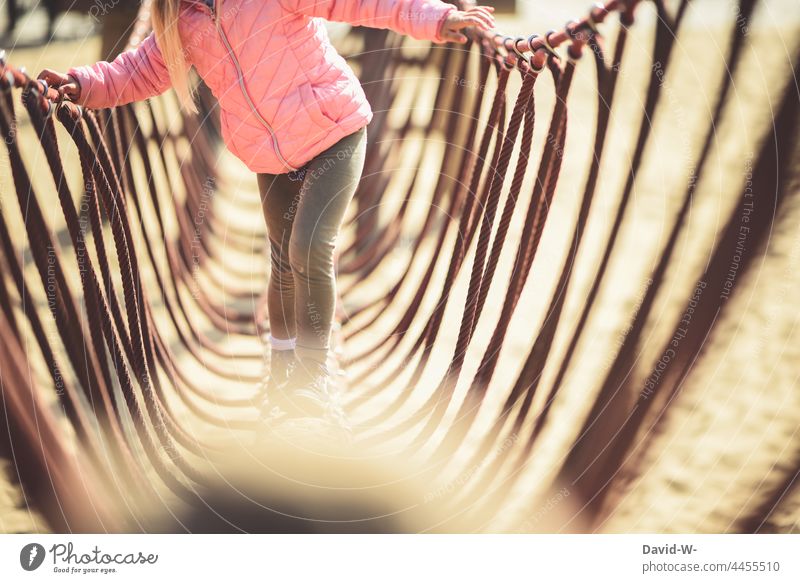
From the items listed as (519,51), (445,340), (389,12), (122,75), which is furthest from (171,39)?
(445,340)

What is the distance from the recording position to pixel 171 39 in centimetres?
74

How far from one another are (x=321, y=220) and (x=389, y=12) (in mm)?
204

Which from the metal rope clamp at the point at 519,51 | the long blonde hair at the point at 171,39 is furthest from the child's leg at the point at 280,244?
the metal rope clamp at the point at 519,51

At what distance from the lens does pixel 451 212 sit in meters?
1.32

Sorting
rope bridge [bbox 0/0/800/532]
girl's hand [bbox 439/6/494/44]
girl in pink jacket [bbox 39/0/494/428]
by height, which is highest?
girl's hand [bbox 439/6/494/44]

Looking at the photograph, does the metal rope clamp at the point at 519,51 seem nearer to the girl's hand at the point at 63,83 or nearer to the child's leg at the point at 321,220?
the child's leg at the point at 321,220

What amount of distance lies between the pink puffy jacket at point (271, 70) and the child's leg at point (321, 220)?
0.02 meters

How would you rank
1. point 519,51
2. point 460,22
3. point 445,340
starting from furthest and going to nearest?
1. point 445,340
2. point 519,51
3. point 460,22

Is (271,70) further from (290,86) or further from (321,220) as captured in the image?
(321,220)

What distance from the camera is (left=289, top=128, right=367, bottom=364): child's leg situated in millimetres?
768

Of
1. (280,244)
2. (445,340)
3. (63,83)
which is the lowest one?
(445,340)

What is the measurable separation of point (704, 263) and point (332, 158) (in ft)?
1.30

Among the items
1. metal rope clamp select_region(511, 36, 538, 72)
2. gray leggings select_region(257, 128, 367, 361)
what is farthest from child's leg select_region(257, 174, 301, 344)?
metal rope clamp select_region(511, 36, 538, 72)

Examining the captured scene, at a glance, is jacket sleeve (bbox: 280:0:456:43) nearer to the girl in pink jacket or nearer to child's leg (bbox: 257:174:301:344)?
the girl in pink jacket
